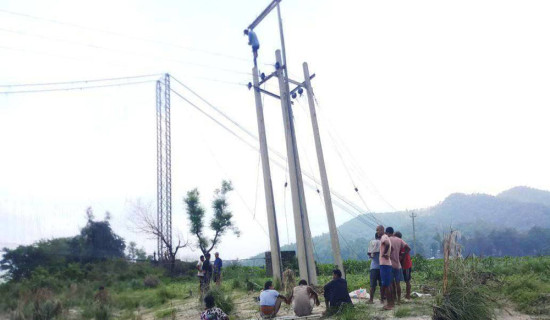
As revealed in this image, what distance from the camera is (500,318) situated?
8.47 m

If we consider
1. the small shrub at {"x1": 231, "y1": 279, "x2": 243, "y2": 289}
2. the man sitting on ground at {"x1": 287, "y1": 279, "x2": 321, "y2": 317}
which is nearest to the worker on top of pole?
the man sitting on ground at {"x1": 287, "y1": 279, "x2": 321, "y2": 317}

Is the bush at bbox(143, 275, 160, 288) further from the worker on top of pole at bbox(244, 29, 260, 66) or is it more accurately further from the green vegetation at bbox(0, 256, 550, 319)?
the worker on top of pole at bbox(244, 29, 260, 66)

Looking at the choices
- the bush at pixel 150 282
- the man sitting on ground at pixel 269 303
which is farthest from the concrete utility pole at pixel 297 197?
the bush at pixel 150 282

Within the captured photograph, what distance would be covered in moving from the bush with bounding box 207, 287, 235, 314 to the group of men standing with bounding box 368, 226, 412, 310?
3889 mm

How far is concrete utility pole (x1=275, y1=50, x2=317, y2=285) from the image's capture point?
13497mm

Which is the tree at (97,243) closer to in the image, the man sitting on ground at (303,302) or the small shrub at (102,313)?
the small shrub at (102,313)

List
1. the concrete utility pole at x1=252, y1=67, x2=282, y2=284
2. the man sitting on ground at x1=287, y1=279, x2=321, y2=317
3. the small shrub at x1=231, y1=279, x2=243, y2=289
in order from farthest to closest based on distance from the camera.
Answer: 1. the small shrub at x1=231, y1=279, x2=243, y2=289
2. the concrete utility pole at x1=252, y1=67, x2=282, y2=284
3. the man sitting on ground at x1=287, y1=279, x2=321, y2=317

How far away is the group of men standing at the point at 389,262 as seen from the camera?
955 cm

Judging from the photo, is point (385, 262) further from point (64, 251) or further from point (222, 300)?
point (64, 251)

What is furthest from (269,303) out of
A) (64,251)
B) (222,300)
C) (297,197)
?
(64,251)

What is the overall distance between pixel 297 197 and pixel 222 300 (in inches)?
159

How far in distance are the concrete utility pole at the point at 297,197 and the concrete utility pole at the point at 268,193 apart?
88 cm

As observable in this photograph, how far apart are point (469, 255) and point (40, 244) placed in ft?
104

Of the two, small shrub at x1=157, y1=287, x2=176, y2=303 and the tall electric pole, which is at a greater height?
the tall electric pole
